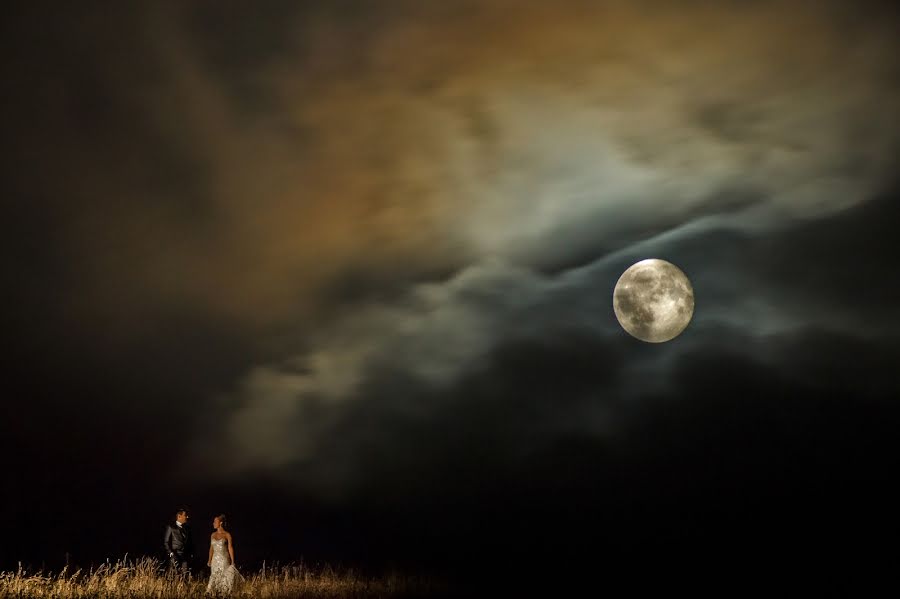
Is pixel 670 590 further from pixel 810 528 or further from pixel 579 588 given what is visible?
pixel 810 528

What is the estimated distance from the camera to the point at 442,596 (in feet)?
53.5

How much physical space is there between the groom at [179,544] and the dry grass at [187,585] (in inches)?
15.6

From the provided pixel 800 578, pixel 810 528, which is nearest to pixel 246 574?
pixel 800 578

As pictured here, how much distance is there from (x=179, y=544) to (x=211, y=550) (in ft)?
2.65

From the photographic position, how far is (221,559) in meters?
18.6

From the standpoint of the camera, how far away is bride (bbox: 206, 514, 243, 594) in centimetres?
1823

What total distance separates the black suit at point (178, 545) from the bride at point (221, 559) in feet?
2.02

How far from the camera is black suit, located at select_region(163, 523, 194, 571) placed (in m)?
18.8

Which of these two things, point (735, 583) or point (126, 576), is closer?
point (126, 576)

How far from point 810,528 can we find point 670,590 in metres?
28.5

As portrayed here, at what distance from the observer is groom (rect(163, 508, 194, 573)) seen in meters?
18.7

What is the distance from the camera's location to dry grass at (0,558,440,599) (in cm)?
1540

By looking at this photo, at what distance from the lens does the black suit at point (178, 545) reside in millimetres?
18750

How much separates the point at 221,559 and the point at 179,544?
113cm
